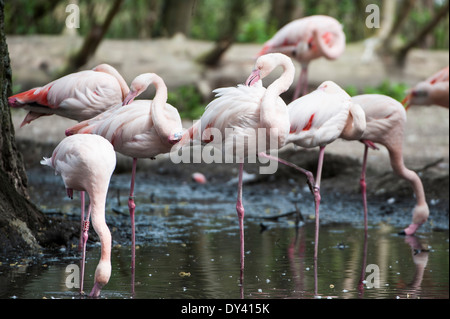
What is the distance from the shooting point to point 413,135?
9.59 metres

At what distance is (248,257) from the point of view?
4711 millimetres

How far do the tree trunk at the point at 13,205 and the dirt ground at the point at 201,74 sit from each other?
3.35 m

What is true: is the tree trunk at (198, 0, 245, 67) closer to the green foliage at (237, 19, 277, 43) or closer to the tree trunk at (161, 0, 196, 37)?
the green foliage at (237, 19, 277, 43)

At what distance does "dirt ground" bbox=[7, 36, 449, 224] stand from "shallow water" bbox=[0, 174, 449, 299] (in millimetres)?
1391

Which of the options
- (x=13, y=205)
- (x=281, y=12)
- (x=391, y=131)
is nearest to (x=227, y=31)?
(x=281, y=12)

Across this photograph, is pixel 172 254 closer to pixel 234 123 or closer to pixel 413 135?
pixel 234 123

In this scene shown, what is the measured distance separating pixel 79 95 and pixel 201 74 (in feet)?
19.5

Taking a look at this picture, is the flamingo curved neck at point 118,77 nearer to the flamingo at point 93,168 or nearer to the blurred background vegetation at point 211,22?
the flamingo at point 93,168

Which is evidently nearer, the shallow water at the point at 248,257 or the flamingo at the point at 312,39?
the shallow water at the point at 248,257

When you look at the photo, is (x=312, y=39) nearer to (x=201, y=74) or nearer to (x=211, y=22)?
(x=201, y=74)

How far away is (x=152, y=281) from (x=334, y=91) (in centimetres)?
214

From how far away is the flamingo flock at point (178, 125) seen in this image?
12.7 ft

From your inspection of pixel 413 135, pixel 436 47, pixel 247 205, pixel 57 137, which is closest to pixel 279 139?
pixel 247 205

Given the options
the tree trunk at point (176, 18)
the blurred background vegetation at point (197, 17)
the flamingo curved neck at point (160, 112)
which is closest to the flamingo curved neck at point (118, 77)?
the flamingo curved neck at point (160, 112)
